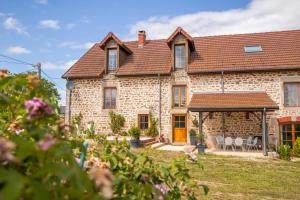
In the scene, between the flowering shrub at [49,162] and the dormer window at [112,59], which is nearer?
the flowering shrub at [49,162]

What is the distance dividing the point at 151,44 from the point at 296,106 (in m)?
9.89

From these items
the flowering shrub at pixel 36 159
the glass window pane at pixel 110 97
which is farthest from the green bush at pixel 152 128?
the flowering shrub at pixel 36 159

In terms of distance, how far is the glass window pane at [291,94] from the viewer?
1529 centimetres

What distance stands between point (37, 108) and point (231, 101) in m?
14.2

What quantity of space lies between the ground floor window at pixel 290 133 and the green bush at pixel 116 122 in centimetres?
888

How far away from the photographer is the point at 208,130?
16125 mm

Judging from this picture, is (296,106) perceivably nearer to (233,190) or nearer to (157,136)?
(157,136)

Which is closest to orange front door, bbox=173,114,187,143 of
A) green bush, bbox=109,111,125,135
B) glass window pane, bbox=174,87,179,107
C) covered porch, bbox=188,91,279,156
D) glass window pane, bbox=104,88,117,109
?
glass window pane, bbox=174,87,179,107


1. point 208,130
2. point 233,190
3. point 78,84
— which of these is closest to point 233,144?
point 208,130

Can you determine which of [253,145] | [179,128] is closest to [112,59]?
[179,128]

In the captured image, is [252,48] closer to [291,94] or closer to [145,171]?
[291,94]

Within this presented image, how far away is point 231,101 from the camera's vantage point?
48.1 feet

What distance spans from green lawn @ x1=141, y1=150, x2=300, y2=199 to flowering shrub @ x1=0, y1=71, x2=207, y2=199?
232 centimetres

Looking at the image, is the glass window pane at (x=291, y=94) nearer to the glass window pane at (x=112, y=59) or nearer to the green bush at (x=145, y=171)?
the glass window pane at (x=112, y=59)
